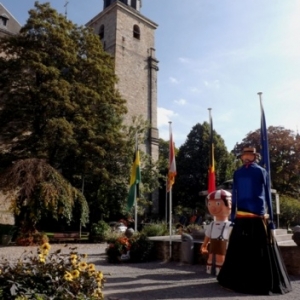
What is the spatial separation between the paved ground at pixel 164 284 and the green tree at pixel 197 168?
24.4m

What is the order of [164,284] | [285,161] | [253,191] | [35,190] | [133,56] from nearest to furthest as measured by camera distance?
1. [253,191]
2. [164,284]
3. [35,190]
4. [133,56]
5. [285,161]

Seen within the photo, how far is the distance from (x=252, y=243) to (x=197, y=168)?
2863cm

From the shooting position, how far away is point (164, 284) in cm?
702

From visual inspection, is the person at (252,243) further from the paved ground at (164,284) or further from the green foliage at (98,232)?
Result: the green foliage at (98,232)

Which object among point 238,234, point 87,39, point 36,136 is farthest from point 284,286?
point 87,39

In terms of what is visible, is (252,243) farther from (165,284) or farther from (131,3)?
(131,3)

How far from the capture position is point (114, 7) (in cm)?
3216

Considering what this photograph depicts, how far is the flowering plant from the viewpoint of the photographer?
12.1 feet

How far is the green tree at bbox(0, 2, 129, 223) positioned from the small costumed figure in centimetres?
1197

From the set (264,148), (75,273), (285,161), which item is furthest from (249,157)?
(285,161)

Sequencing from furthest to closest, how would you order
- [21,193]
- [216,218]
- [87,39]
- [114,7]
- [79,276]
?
[114,7]
[87,39]
[21,193]
[216,218]
[79,276]

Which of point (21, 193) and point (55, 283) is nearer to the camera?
point (55, 283)

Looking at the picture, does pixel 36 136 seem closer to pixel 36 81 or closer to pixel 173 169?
pixel 36 81

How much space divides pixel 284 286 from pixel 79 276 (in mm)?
3725
